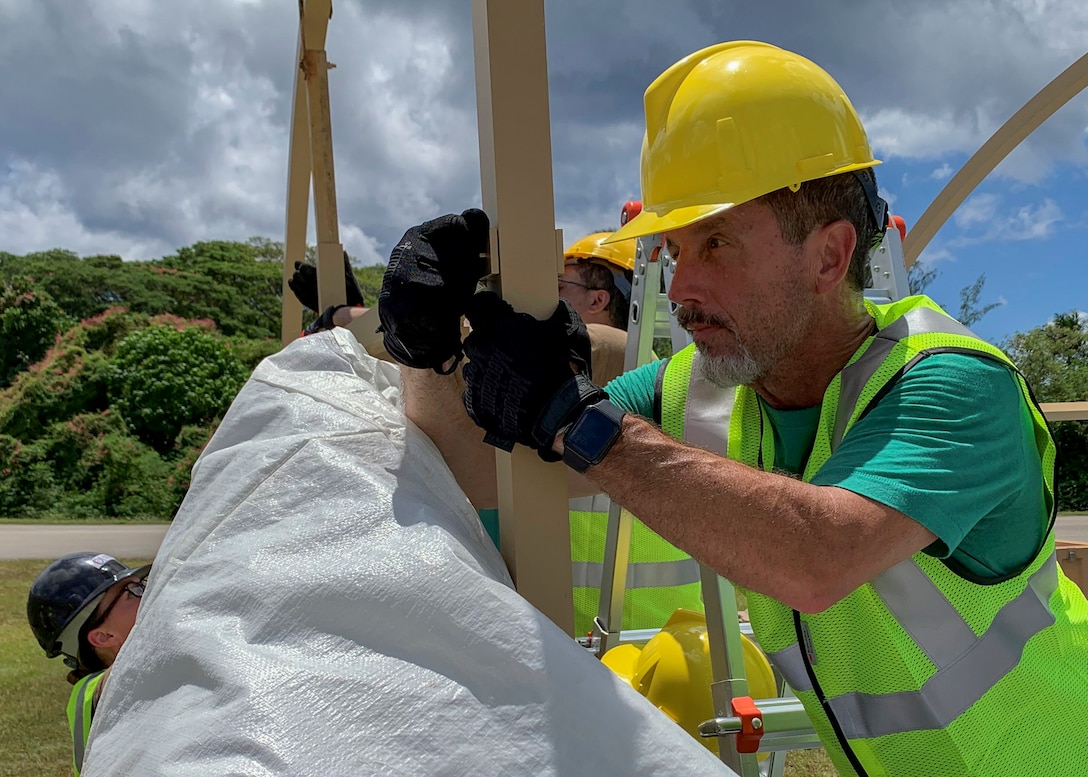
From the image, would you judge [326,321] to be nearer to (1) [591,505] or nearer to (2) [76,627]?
(1) [591,505]

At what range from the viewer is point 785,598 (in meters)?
1.28

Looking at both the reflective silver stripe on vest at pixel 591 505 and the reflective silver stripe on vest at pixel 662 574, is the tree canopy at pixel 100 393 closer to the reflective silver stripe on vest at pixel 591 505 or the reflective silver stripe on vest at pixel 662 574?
the reflective silver stripe on vest at pixel 591 505

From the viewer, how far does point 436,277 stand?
4.45 ft

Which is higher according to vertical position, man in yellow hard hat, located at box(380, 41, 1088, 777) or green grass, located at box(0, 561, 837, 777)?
man in yellow hard hat, located at box(380, 41, 1088, 777)

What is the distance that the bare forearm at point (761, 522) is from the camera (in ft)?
4.13

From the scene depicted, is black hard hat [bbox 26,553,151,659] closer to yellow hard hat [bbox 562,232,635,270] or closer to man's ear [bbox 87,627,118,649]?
man's ear [bbox 87,627,118,649]

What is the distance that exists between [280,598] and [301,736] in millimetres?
189

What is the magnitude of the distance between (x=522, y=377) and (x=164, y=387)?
19.4 metres

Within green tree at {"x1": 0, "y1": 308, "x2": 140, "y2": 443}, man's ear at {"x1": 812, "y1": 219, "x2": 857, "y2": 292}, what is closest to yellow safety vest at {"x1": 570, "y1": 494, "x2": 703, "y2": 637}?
man's ear at {"x1": 812, "y1": 219, "x2": 857, "y2": 292}

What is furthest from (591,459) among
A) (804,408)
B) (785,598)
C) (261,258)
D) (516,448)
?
(261,258)

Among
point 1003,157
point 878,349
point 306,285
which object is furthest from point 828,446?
point 1003,157

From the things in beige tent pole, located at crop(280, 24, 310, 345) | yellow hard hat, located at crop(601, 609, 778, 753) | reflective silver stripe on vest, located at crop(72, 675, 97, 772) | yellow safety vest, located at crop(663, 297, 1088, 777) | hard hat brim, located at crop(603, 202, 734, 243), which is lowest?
reflective silver stripe on vest, located at crop(72, 675, 97, 772)

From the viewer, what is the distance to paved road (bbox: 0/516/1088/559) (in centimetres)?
1220

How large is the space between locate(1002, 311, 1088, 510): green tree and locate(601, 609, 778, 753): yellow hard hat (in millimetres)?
16584
